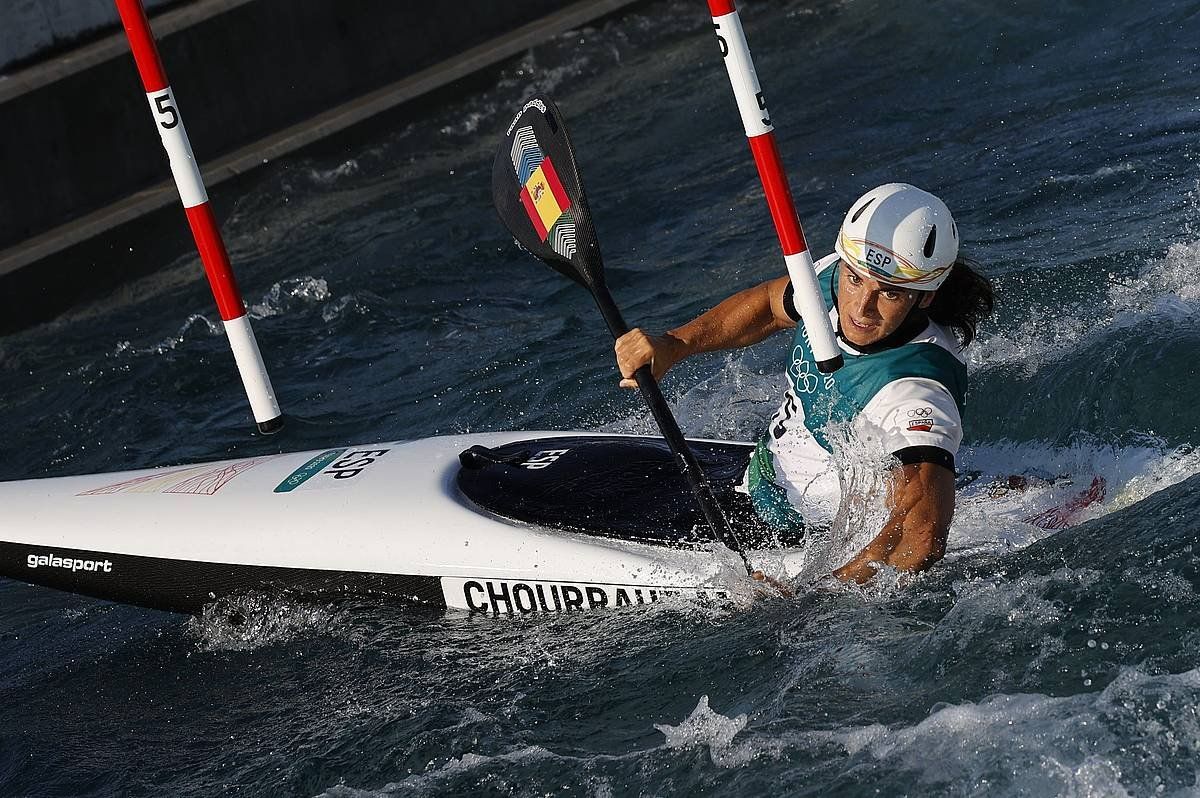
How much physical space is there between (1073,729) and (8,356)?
675 cm

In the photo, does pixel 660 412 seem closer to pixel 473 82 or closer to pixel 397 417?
pixel 397 417

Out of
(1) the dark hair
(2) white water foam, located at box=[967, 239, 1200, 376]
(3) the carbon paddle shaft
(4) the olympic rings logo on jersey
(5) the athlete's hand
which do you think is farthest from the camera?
(2) white water foam, located at box=[967, 239, 1200, 376]

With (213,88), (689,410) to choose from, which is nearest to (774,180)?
(689,410)

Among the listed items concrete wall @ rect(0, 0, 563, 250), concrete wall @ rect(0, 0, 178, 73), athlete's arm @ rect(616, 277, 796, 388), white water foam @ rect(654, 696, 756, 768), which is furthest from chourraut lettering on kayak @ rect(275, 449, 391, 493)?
concrete wall @ rect(0, 0, 178, 73)

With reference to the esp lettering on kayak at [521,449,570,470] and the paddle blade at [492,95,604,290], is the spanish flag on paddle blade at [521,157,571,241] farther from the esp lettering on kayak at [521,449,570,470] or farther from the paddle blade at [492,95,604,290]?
the esp lettering on kayak at [521,449,570,470]

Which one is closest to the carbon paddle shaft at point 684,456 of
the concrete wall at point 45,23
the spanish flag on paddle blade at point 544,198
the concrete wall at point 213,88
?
the spanish flag on paddle blade at point 544,198

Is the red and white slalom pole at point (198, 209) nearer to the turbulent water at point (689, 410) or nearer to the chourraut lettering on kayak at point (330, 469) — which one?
the chourraut lettering on kayak at point (330, 469)

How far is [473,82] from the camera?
10.5 m

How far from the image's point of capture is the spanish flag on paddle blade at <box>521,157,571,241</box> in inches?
176

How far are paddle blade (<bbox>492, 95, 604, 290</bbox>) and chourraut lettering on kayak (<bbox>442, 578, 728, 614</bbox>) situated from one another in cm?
94

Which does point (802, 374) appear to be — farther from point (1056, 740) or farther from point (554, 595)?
point (1056, 740)

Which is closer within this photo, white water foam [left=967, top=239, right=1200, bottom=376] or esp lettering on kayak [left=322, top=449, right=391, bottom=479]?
esp lettering on kayak [left=322, top=449, right=391, bottom=479]

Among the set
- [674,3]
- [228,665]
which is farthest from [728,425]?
[674,3]

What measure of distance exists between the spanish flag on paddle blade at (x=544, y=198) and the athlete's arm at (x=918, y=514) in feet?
4.99
